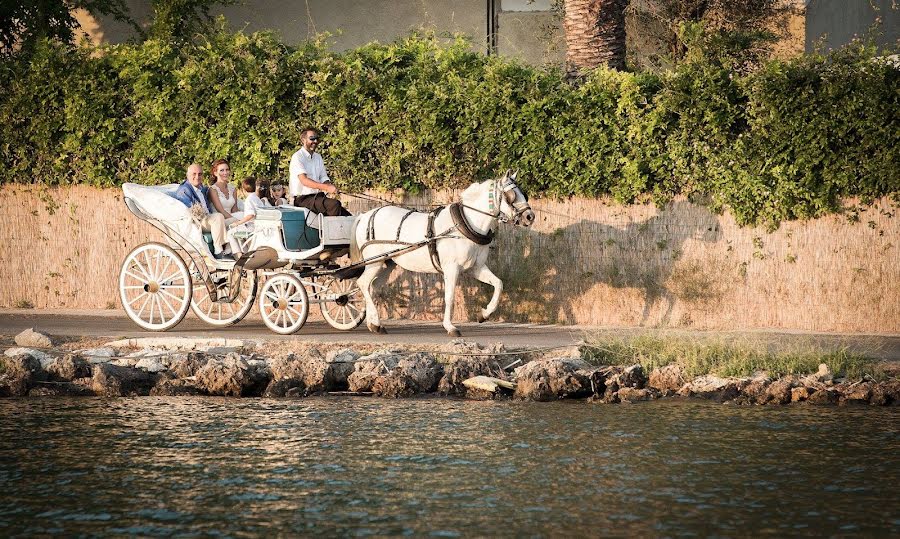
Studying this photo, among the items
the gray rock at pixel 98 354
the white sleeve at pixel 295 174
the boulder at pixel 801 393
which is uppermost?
the white sleeve at pixel 295 174

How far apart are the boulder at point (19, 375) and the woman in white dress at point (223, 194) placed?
12.1 ft

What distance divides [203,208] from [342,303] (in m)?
2.03

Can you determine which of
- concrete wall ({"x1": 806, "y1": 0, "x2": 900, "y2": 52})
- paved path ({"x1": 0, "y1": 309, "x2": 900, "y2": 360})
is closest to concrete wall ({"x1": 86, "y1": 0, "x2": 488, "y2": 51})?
concrete wall ({"x1": 806, "y1": 0, "x2": 900, "y2": 52})

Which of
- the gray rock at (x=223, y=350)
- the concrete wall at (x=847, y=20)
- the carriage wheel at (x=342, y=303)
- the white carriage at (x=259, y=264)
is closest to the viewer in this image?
the gray rock at (x=223, y=350)

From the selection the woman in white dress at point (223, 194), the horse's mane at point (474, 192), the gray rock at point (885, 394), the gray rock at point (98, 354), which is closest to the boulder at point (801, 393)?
the gray rock at point (885, 394)

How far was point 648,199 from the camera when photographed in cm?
1750

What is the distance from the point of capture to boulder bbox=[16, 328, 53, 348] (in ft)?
50.0

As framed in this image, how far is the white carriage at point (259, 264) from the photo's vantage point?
16.2 metres

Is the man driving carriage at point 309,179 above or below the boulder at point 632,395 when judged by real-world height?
above

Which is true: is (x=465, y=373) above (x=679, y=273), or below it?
below

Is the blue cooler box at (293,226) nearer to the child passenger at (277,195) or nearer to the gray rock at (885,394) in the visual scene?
the child passenger at (277,195)

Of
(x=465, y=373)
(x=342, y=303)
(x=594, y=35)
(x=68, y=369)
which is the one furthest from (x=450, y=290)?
(x=594, y=35)

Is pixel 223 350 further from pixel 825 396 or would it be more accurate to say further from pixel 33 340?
pixel 825 396

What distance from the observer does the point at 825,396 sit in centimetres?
1301
